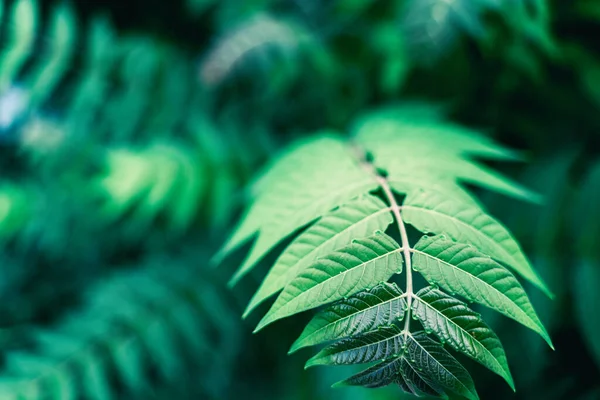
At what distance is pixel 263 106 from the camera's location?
4.68 feet

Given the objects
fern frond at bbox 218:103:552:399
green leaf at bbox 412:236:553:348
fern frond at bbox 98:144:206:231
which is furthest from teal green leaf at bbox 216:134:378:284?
fern frond at bbox 98:144:206:231

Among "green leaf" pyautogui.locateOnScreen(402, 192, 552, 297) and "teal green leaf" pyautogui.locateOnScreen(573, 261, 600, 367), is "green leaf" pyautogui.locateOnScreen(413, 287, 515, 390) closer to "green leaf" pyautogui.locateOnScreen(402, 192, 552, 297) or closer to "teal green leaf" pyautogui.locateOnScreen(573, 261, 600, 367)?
"green leaf" pyautogui.locateOnScreen(402, 192, 552, 297)

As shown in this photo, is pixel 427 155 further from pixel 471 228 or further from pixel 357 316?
pixel 357 316

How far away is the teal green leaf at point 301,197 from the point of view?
0.46 meters

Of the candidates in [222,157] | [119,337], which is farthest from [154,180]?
[119,337]

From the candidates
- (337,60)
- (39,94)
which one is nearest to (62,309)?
(39,94)

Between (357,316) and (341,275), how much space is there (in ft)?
0.11

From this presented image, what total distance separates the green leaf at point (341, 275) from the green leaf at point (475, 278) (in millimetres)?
25

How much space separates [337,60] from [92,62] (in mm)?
680

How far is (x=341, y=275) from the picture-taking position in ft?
1.16

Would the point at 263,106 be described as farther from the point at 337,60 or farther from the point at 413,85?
the point at 413,85

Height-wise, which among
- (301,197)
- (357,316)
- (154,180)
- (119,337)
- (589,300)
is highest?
(154,180)

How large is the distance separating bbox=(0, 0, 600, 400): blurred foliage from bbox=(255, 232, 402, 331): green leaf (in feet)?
1.72

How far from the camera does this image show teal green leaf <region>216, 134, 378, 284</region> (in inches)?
18.0
